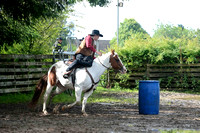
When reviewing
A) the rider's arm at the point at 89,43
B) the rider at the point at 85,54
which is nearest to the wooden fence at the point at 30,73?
the rider at the point at 85,54

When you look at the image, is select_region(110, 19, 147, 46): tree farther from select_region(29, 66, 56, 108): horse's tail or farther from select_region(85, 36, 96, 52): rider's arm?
select_region(85, 36, 96, 52): rider's arm

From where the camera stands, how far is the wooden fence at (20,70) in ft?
41.7

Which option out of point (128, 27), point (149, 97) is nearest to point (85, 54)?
point (149, 97)

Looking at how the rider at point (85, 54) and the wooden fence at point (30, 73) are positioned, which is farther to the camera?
the wooden fence at point (30, 73)

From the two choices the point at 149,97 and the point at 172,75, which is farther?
the point at 172,75

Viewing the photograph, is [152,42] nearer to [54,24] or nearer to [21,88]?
[54,24]

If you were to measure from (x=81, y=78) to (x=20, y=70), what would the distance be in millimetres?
5010

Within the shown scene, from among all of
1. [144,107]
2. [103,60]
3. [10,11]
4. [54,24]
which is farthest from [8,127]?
[54,24]

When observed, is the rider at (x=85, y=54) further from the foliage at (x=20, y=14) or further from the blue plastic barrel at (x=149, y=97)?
the foliage at (x=20, y=14)

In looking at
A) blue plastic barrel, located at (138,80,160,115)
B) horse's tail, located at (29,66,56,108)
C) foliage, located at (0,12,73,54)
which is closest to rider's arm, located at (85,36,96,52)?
horse's tail, located at (29,66,56,108)

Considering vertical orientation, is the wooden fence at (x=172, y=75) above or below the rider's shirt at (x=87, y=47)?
below

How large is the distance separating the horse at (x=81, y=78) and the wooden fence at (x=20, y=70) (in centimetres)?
326

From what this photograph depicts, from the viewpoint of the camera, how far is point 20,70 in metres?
13.2

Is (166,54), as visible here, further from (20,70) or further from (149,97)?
(149,97)
